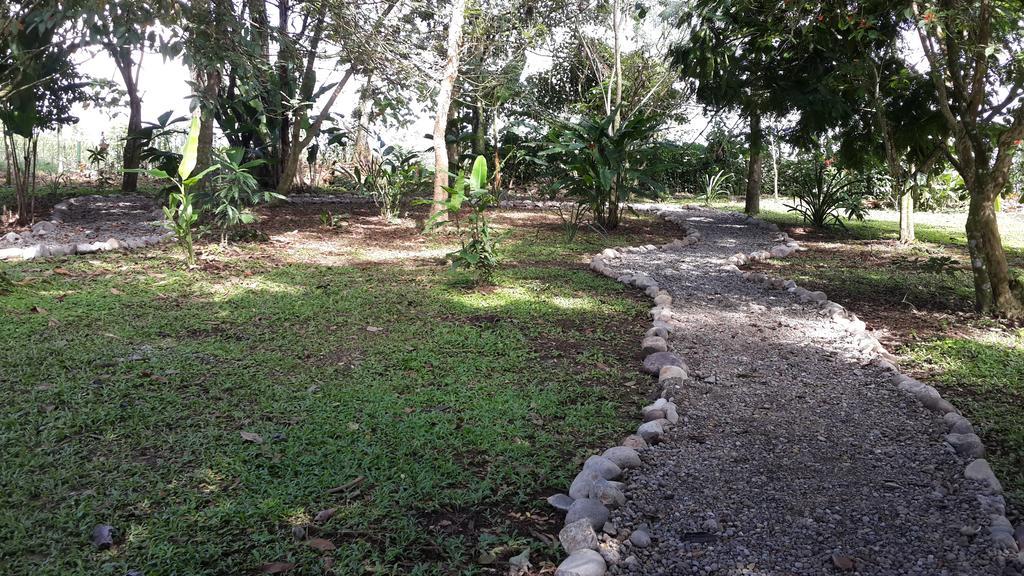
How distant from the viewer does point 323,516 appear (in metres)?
2.17

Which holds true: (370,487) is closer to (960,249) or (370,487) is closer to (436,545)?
(436,545)

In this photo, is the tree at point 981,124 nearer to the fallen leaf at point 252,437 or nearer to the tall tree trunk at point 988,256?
the tall tree trunk at point 988,256

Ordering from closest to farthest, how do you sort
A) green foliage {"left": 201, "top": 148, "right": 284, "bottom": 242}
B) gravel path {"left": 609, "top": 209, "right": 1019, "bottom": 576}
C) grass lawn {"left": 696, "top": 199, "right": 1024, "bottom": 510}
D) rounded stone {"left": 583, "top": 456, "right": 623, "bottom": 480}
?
gravel path {"left": 609, "top": 209, "right": 1019, "bottom": 576}
rounded stone {"left": 583, "top": 456, "right": 623, "bottom": 480}
grass lawn {"left": 696, "top": 199, "right": 1024, "bottom": 510}
green foliage {"left": 201, "top": 148, "right": 284, "bottom": 242}

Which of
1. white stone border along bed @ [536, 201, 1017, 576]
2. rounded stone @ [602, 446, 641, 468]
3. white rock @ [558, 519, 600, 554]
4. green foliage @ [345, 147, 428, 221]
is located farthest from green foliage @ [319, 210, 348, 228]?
white rock @ [558, 519, 600, 554]

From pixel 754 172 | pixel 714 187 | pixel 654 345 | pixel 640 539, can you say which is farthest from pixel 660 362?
pixel 714 187

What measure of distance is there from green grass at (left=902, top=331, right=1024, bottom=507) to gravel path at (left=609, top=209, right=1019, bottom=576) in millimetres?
175

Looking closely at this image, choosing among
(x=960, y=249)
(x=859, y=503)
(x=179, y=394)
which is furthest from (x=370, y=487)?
(x=960, y=249)

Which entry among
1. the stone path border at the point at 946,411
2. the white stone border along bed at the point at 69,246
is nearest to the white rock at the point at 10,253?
the white stone border along bed at the point at 69,246

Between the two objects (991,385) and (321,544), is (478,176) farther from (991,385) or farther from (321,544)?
(321,544)

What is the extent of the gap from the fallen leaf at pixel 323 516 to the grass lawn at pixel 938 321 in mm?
2175

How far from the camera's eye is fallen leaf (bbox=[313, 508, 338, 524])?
2.15 metres

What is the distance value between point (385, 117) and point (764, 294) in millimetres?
7607

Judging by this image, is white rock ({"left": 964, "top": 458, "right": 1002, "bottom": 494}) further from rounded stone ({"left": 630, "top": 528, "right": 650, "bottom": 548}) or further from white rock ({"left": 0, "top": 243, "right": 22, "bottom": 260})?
white rock ({"left": 0, "top": 243, "right": 22, "bottom": 260})

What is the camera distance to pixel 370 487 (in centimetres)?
237
